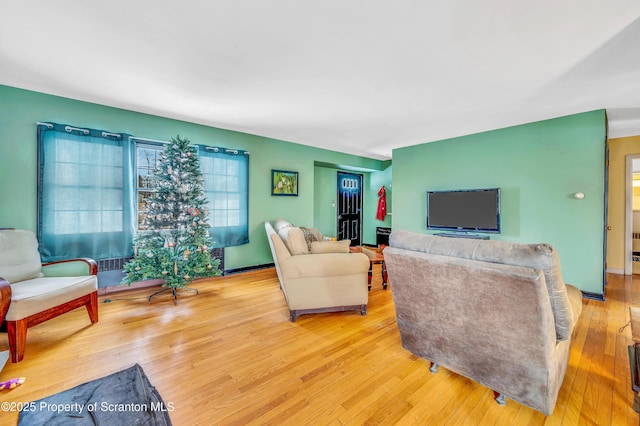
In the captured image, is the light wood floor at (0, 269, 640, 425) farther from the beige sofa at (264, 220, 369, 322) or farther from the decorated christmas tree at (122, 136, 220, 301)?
the decorated christmas tree at (122, 136, 220, 301)

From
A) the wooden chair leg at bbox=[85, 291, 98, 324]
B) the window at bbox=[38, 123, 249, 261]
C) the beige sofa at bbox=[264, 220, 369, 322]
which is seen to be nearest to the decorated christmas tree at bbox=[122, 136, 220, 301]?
the window at bbox=[38, 123, 249, 261]

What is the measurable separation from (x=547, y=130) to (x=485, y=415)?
13.7 ft

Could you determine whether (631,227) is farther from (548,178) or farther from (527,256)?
(527,256)

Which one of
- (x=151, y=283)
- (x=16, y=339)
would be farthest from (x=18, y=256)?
(x=151, y=283)

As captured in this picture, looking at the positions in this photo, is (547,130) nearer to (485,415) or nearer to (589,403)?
(589,403)

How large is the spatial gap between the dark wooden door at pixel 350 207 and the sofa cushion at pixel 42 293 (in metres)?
5.36

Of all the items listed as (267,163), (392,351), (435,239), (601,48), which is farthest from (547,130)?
(267,163)

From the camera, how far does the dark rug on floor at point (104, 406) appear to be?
1436mm

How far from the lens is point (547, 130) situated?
3887 millimetres

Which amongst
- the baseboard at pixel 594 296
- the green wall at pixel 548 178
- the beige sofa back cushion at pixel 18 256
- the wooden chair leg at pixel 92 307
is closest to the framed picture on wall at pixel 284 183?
the green wall at pixel 548 178

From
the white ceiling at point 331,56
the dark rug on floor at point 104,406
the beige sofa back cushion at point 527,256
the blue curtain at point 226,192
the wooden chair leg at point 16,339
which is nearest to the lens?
the beige sofa back cushion at point 527,256

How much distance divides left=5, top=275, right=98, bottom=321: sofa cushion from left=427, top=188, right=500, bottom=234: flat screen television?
204 inches

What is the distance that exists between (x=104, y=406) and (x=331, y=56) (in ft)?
9.71

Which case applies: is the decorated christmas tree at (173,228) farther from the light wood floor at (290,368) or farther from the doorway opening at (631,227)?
the doorway opening at (631,227)
